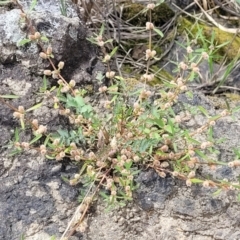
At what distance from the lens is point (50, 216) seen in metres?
1.42

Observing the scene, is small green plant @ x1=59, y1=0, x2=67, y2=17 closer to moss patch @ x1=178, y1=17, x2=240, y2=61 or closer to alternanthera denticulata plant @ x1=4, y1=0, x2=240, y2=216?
alternanthera denticulata plant @ x1=4, y1=0, x2=240, y2=216

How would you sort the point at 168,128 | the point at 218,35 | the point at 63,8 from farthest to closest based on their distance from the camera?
the point at 218,35 → the point at 63,8 → the point at 168,128

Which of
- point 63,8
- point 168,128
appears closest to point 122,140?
point 168,128

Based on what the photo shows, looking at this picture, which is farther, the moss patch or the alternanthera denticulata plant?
the moss patch

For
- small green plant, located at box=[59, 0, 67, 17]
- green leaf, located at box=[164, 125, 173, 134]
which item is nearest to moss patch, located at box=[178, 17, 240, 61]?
small green plant, located at box=[59, 0, 67, 17]

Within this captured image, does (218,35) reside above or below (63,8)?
below

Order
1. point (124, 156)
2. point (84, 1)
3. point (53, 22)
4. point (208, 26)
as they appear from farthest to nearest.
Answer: point (208, 26)
point (84, 1)
point (53, 22)
point (124, 156)

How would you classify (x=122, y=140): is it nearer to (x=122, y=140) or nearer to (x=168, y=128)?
(x=122, y=140)

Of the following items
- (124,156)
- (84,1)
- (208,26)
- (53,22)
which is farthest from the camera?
(208,26)

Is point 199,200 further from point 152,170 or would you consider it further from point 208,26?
point 208,26


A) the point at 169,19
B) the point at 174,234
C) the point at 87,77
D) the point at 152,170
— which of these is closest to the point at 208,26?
the point at 169,19

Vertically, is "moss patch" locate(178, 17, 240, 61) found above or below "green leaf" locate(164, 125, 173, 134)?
below

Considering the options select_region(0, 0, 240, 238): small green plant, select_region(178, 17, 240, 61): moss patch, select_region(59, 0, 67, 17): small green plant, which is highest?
select_region(59, 0, 67, 17): small green plant

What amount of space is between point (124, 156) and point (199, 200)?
0.27m
